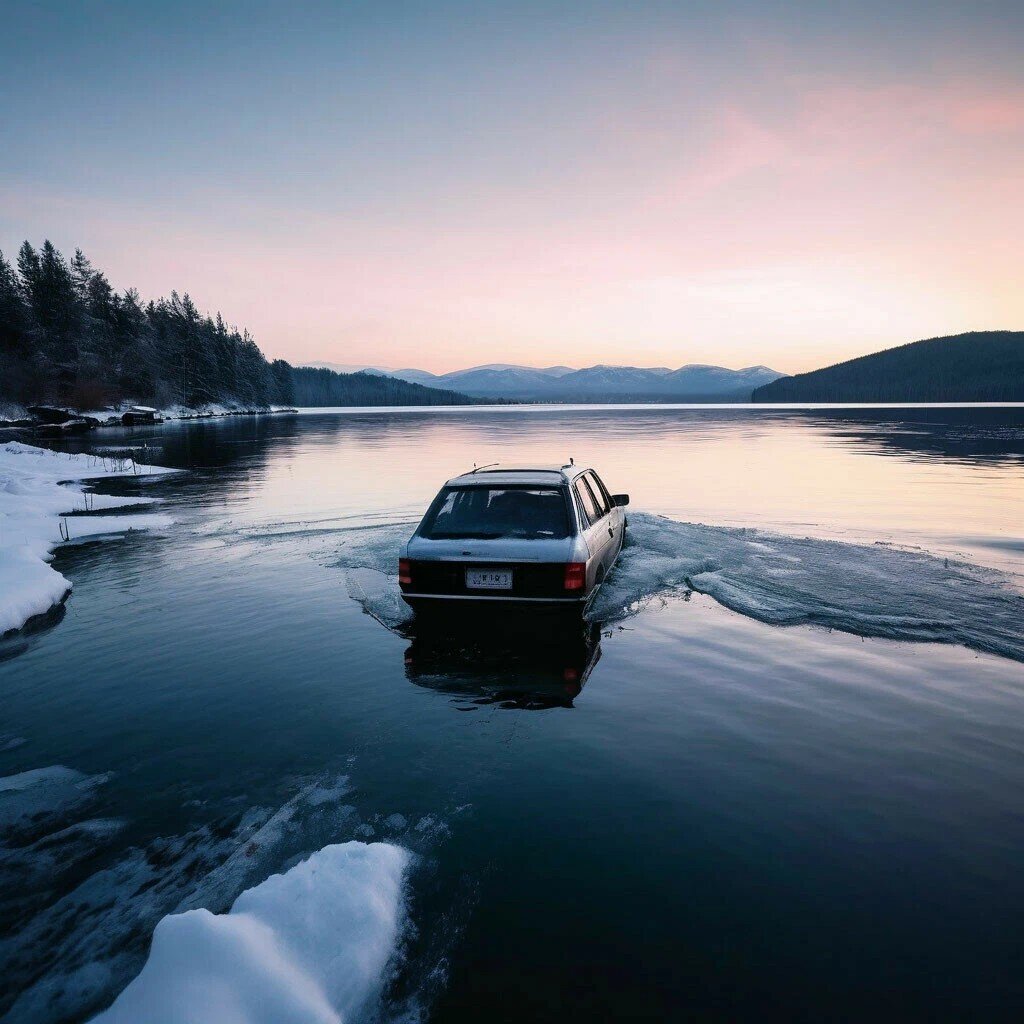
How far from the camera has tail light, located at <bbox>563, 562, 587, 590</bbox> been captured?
6.64 m

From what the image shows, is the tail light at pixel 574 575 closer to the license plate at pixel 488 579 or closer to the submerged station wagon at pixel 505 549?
the submerged station wagon at pixel 505 549

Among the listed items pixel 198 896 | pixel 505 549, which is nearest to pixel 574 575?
pixel 505 549

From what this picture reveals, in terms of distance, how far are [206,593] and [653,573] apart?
6584 mm

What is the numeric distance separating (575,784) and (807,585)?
6243 millimetres

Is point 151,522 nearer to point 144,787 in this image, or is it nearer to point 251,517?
point 251,517

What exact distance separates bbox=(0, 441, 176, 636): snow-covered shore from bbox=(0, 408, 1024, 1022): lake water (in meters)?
0.53

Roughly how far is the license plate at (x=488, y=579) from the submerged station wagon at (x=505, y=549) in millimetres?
10

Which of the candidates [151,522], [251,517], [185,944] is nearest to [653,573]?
[185,944]

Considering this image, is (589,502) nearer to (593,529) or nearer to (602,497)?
(602,497)

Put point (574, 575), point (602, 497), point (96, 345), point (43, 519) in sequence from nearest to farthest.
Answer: point (574, 575) < point (602, 497) < point (43, 519) < point (96, 345)

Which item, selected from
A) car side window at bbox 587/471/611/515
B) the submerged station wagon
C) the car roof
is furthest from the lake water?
the car roof

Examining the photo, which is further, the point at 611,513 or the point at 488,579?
the point at 611,513

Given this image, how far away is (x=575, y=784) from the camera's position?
458 cm

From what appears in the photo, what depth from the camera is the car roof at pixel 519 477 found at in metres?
7.34
